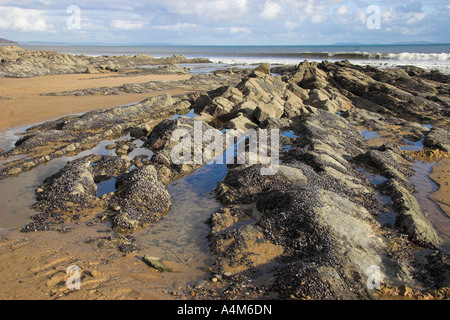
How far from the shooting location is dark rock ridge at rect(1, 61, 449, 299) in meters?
5.59

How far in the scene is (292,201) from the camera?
7.30 metres

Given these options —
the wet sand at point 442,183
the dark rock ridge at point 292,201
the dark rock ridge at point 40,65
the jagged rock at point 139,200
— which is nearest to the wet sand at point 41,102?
the dark rock ridge at point 292,201

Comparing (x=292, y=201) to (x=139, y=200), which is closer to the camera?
(x=292, y=201)

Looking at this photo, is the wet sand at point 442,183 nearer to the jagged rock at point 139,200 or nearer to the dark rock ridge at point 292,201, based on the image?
the dark rock ridge at point 292,201

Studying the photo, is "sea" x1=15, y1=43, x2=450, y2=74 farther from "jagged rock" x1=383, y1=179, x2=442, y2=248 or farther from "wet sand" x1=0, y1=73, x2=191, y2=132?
"wet sand" x1=0, y1=73, x2=191, y2=132

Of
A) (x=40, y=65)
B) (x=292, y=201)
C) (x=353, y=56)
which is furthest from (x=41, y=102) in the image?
(x=353, y=56)

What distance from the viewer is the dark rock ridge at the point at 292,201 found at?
5.59 m

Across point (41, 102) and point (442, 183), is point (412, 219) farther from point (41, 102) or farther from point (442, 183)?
point (41, 102)

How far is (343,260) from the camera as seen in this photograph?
5.68 meters

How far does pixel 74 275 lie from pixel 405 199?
28.8ft

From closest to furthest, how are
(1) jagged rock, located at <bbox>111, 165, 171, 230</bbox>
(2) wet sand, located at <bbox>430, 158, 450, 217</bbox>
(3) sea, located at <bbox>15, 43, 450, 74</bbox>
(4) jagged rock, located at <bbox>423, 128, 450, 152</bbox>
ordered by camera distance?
1. (1) jagged rock, located at <bbox>111, 165, 171, 230</bbox>
2. (2) wet sand, located at <bbox>430, 158, 450, 217</bbox>
3. (4) jagged rock, located at <bbox>423, 128, 450, 152</bbox>
4. (3) sea, located at <bbox>15, 43, 450, 74</bbox>

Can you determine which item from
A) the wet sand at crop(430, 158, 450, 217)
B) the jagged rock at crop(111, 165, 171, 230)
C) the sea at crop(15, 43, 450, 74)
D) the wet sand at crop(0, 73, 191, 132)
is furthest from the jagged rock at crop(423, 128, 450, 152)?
the sea at crop(15, 43, 450, 74)

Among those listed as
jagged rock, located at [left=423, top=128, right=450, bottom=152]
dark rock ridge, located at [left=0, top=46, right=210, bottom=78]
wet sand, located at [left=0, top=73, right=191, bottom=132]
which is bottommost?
jagged rock, located at [left=423, top=128, right=450, bottom=152]
